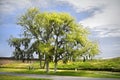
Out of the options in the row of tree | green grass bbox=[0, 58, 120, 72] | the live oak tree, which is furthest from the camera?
the live oak tree

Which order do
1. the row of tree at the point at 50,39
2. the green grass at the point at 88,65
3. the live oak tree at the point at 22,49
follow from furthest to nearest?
the live oak tree at the point at 22,49 < the row of tree at the point at 50,39 < the green grass at the point at 88,65

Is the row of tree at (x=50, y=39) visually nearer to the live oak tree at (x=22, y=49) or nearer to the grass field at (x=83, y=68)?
the live oak tree at (x=22, y=49)

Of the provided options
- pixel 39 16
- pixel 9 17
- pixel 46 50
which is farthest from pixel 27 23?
pixel 9 17

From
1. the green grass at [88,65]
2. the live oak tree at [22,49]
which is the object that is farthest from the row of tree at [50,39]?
the green grass at [88,65]

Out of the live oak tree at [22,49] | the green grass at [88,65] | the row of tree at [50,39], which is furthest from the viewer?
the live oak tree at [22,49]

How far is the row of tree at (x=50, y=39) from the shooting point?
1388cm

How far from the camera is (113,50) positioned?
10.2 metres

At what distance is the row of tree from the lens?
13875 millimetres

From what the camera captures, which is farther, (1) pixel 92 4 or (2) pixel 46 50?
(2) pixel 46 50

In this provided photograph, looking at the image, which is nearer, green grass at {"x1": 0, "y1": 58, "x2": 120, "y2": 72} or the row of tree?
green grass at {"x1": 0, "y1": 58, "x2": 120, "y2": 72}

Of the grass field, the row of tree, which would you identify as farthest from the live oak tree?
the grass field

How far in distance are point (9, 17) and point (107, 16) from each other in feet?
12.2

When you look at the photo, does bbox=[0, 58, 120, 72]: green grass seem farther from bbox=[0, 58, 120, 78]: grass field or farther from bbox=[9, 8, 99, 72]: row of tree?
bbox=[9, 8, 99, 72]: row of tree

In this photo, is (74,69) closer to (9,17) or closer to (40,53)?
(40,53)
